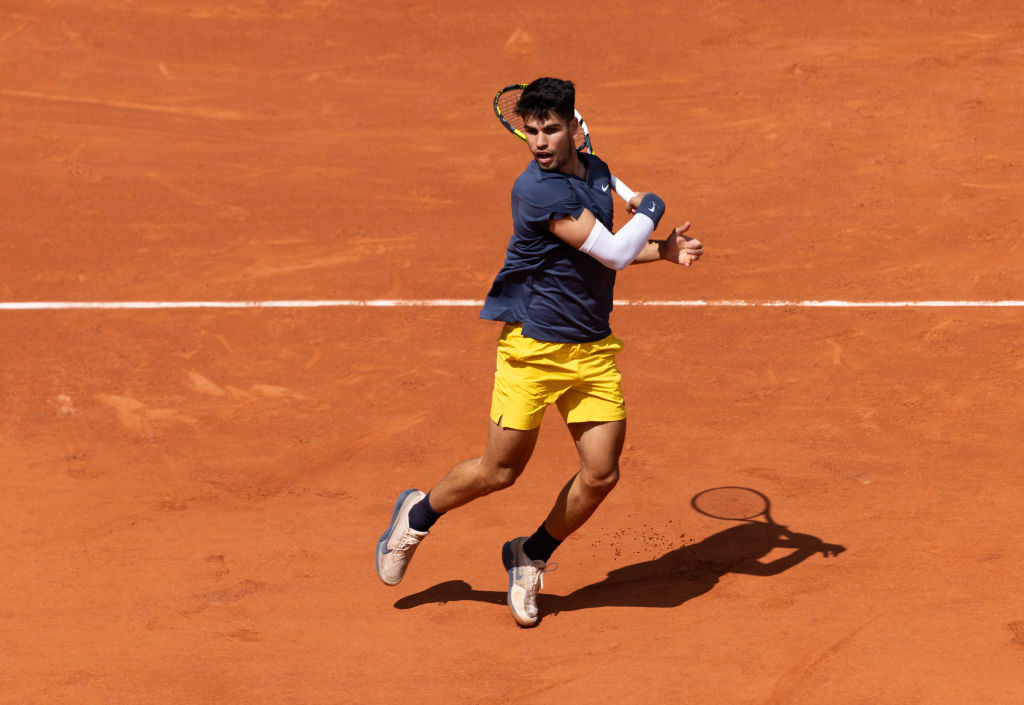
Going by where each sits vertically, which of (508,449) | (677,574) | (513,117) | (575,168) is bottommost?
(677,574)

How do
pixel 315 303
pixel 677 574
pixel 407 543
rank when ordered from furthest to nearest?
pixel 315 303 < pixel 677 574 < pixel 407 543

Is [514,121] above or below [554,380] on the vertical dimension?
above

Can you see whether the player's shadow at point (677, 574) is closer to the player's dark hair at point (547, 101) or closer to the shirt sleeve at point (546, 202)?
the shirt sleeve at point (546, 202)

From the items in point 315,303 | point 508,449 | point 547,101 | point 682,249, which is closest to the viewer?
point 547,101

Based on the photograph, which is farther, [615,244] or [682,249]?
[682,249]

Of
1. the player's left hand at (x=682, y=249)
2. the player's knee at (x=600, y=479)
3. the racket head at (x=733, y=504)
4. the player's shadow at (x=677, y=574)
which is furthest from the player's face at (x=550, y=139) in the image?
the racket head at (x=733, y=504)

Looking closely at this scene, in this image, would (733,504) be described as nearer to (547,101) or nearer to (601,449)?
(601,449)

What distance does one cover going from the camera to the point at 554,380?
5.83 meters

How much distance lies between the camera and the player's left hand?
5.63 metres

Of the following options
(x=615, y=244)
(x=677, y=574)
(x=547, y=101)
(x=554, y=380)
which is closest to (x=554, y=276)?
(x=615, y=244)

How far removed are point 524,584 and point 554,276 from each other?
5.11 feet

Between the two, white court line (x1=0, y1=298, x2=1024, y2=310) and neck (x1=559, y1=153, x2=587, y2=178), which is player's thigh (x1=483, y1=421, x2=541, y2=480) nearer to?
neck (x1=559, y1=153, x2=587, y2=178)

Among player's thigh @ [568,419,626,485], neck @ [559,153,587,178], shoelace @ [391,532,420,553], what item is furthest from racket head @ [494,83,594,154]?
shoelace @ [391,532,420,553]

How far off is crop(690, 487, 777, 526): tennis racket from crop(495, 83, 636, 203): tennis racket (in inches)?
81.0
